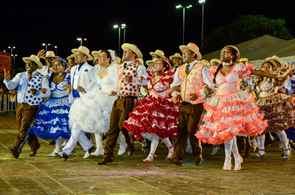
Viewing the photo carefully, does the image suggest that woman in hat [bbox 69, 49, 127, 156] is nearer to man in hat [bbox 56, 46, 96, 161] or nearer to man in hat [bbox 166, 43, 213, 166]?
man in hat [bbox 56, 46, 96, 161]

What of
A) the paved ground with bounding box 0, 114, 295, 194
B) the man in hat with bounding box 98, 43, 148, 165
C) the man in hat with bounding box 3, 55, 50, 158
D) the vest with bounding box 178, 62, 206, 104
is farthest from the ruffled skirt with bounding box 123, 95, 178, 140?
the man in hat with bounding box 3, 55, 50, 158

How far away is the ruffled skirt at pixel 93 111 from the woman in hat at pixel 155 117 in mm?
576

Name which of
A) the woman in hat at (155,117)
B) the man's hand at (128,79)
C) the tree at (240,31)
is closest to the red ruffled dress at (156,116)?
the woman in hat at (155,117)

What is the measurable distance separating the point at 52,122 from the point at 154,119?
215 centimetres

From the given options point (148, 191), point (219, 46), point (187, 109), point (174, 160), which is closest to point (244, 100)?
point (187, 109)

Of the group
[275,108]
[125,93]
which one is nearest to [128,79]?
[125,93]

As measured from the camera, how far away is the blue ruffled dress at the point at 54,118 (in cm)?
955

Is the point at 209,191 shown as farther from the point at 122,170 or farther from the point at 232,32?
the point at 232,32

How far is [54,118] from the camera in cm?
959

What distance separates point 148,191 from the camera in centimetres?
606

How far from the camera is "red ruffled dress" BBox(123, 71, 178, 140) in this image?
901 cm

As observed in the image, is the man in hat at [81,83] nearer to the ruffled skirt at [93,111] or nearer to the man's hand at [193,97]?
the ruffled skirt at [93,111]

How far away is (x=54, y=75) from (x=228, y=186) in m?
4.99

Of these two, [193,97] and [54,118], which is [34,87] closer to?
[54,118]
